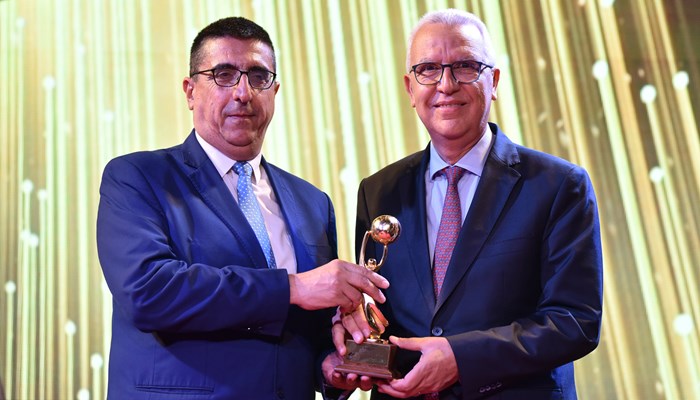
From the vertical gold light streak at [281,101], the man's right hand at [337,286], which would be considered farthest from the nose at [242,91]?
the vertical gold light streak at [281,101]

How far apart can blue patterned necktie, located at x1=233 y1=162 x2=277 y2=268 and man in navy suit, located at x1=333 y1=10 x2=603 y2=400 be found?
10.2 inches

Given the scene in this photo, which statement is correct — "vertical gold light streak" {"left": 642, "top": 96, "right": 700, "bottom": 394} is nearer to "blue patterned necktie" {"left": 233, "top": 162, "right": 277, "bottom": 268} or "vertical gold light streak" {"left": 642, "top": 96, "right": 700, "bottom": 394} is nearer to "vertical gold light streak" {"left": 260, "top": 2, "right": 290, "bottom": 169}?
"vertical gold light streak" {"left": 260, "top": 2, "right": 290, "bottom": 169}

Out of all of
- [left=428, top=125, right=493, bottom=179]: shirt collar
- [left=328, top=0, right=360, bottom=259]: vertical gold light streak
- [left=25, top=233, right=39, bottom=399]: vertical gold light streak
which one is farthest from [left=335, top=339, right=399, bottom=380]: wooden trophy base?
[left=25, top=233, right=39, bottom=399]: vertical gold light streak

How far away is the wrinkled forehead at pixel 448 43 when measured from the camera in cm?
196

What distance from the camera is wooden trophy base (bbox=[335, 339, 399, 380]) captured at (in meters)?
1.69

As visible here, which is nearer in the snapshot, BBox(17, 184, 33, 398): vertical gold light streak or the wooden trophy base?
the wooden trophy base

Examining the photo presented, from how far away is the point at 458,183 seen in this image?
1966mm

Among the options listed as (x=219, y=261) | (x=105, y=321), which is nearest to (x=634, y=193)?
(x=219, y=261)

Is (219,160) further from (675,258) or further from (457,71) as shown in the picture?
(675,258)

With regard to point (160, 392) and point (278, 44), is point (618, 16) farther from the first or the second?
point (160, 392)

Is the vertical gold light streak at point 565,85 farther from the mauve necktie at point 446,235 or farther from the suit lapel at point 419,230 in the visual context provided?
the mauve necktie at point 446,235

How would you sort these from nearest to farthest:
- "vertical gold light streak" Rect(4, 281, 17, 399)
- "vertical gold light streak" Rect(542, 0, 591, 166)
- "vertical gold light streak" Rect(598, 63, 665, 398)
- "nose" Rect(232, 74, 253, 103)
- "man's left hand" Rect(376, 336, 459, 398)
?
"man's left hand" Rect(376, 336, 459, 398)
"nose" Rect(232, 74, 253, 103)
"vertical gold light streak" Rect(4, 281, 17, 399)
"vertical gold light streak" Rect(598, 63, 665, 398)
"vertical gold light streak" Rect(542, 0, 591, 166)

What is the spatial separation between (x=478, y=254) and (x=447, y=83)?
454mm

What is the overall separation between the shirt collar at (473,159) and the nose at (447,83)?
17cm
